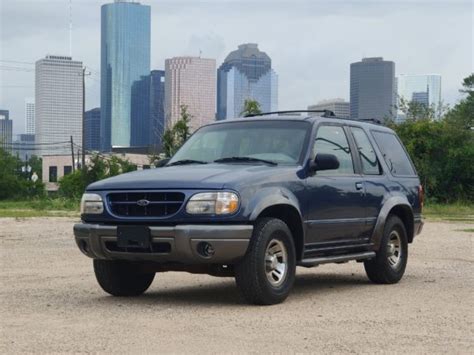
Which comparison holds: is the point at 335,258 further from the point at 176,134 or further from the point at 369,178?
the point at 176,134

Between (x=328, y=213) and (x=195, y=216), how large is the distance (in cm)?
187

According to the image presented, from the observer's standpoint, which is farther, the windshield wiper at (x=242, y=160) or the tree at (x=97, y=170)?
the tree at (x=97, y=170)

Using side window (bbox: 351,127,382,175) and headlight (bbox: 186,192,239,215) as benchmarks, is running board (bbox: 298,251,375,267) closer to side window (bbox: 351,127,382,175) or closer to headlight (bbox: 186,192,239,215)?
side window (bbox: 351,127,382,175)

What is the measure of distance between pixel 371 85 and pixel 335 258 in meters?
116

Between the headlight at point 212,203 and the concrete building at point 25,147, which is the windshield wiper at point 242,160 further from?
the concrete building at point 25,147

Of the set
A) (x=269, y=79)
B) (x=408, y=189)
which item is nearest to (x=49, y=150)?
(x=269, y=79)

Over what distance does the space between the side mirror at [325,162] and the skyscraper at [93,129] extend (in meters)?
132

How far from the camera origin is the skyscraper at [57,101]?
Answer: 137250 millimetres

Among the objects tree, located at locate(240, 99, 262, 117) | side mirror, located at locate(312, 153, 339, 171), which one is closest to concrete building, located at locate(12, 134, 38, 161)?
tree, located at locate(240, 99, 262, 117)

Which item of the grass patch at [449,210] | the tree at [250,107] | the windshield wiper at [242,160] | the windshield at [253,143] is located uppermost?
the tree at [250,107]

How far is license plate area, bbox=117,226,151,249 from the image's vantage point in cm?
852

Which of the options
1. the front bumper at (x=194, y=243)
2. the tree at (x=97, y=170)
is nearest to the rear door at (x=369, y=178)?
the front bumper at (x=194, y=243)

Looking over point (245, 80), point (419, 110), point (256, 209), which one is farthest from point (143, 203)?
point (245, 80)

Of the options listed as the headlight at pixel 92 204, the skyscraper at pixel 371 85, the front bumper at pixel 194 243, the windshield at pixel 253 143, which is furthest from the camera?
the skyscraper at pixel 371 85
